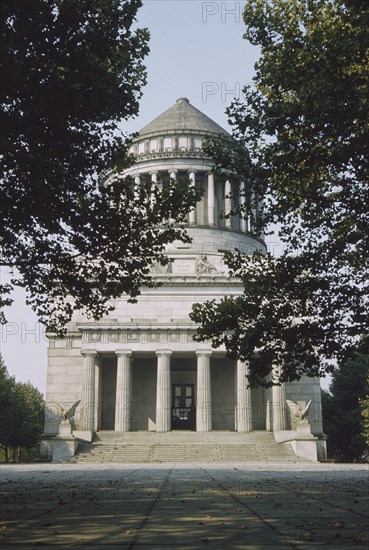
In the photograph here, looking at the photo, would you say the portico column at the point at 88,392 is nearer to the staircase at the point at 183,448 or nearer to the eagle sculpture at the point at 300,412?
the staircase at the point at 183,448

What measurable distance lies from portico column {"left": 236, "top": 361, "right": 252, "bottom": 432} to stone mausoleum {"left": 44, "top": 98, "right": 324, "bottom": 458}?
0.09 meters

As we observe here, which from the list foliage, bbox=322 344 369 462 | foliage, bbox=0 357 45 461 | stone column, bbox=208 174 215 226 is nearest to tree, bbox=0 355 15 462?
foliage, bbox=0 357 45 461

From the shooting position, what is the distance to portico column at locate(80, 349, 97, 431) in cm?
5144

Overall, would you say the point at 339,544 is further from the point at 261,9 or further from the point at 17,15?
the point at 261,9

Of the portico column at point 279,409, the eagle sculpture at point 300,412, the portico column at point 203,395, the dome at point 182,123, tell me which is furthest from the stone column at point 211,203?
the eagle sculpture at point 300,412

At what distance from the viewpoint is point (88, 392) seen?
53.2m

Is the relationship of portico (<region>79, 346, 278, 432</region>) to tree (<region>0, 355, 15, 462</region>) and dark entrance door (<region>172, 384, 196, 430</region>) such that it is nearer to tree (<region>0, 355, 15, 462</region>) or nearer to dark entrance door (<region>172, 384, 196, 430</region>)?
dark entrance door (<region>172, 384, 196, 430</region>)

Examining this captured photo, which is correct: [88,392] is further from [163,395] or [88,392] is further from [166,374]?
[166,374]

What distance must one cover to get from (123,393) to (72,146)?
3822 cm

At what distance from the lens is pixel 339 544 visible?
7.45 meters

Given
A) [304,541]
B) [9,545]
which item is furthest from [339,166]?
[9,545]

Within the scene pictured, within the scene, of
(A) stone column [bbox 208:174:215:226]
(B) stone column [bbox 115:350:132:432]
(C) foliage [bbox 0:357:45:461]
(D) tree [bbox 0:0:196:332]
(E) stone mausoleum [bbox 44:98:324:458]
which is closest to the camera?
(D) tree [bbox 0:0:196:332]

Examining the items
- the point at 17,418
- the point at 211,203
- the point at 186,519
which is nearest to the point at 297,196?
the point at 186,519

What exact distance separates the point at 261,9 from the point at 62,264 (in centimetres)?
1041
